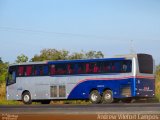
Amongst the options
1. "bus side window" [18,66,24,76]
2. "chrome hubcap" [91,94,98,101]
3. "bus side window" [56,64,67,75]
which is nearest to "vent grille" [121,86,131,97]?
"chrome hubcap" [91,94,98,101]

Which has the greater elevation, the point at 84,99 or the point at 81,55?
the point at 81,55

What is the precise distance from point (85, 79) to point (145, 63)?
3325 mm

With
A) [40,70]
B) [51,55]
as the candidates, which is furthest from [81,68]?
[51,55]

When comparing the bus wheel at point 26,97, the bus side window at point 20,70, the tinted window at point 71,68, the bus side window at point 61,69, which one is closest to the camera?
the tinted window at point 71,68

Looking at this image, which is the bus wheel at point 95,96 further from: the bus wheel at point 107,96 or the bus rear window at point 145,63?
the bus rear window at point 145,63

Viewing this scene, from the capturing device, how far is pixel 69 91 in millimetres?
27250

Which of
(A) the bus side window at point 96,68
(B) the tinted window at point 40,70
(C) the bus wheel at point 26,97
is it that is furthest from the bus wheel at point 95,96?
(C) the bus wheel at point 26,97

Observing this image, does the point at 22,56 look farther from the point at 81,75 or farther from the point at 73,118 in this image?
the point at 73,118

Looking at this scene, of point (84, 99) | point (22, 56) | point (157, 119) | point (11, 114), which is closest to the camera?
point (157, 119)

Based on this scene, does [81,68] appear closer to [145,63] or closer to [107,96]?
[107,96]

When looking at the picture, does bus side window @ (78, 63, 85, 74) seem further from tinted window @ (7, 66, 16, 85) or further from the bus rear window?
tinted window @ (7, 66, 16, 85)

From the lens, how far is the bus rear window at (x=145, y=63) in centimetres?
2567

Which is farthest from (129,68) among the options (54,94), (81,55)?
(81,55)

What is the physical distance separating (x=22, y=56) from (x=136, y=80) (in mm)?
20475
